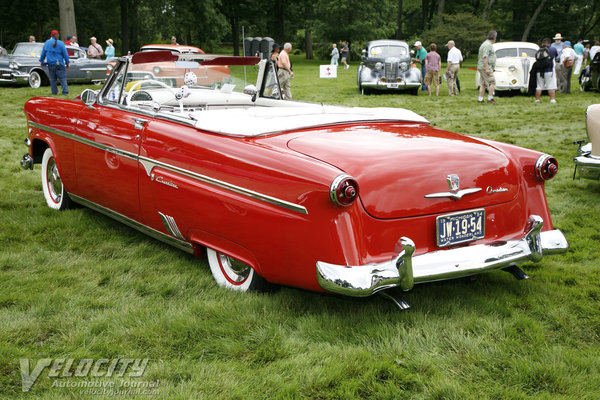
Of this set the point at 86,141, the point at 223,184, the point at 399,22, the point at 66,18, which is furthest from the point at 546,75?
the point at 399,22

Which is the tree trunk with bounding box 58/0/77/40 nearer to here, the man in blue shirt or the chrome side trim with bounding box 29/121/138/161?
the man in blue shirt

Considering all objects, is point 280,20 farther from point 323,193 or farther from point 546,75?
point 323,193

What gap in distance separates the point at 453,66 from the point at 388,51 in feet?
8.38

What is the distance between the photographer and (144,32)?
1896 inches

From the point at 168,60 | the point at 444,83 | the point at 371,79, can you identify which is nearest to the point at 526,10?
the point at 444,83

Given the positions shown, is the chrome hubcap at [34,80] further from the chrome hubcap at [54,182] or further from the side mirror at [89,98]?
the side mirror at [89,98]

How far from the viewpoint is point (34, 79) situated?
17031mm

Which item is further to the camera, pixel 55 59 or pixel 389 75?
pixel 389 75

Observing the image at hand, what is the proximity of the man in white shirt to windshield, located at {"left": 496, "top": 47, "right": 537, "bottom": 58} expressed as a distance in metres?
1.77

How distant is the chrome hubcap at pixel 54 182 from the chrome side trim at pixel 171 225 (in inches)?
79.8

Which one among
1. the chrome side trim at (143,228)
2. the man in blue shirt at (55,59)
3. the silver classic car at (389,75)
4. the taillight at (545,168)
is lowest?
the chrome side trim at (143,228)

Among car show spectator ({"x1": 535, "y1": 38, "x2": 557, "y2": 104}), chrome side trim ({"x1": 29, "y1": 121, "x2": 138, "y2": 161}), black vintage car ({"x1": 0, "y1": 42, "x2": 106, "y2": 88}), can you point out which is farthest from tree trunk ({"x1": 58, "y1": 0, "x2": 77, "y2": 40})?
chrome side trim ({"x1": 29, "y1": 121, "x2": 138, "y2": 161})

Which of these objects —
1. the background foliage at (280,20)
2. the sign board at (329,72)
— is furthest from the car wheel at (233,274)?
the background foliage at (280,20)
